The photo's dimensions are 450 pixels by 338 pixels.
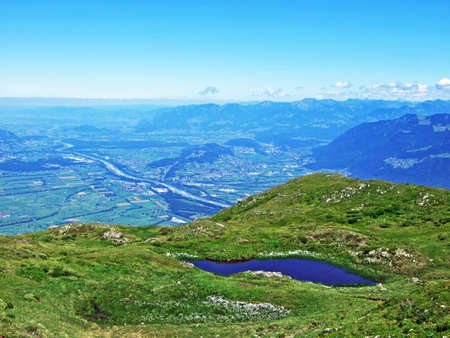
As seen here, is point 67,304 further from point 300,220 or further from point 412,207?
point 412,207

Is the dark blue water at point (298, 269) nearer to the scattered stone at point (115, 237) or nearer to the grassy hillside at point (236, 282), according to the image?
the grassy hillside at point (236, 282)

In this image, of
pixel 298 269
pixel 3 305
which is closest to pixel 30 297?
pixel 3 305

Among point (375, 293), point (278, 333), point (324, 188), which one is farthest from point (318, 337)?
point (324, 188)

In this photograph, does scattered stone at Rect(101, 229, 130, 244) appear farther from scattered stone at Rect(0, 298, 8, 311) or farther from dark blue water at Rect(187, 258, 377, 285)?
scattered stone at Rect(0, 298, 8, 311)

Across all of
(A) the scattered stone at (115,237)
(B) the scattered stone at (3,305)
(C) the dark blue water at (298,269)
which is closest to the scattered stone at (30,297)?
(B) the scattered stone at (3,305)

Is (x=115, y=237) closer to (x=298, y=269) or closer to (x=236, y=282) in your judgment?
(x=236, y=282)
